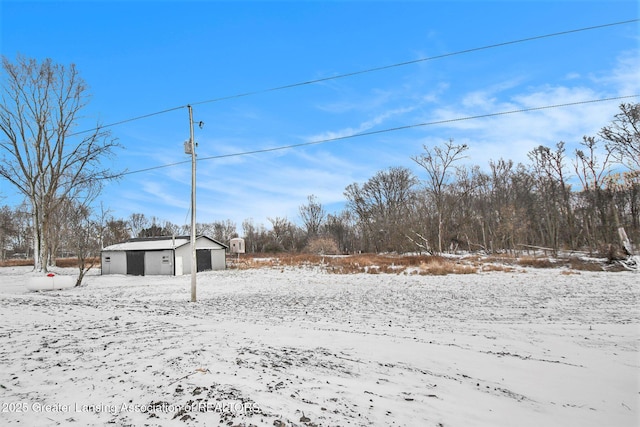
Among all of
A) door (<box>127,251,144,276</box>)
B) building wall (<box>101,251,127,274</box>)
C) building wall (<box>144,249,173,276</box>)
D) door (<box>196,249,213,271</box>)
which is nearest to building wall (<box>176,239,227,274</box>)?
door (<box>196,249,213,271</box>)

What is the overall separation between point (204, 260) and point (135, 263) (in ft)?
20.2

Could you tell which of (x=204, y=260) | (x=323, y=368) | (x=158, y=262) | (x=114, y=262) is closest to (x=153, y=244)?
(x=158, y=262)

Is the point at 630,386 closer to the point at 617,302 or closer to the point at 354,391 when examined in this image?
the point at 354,391

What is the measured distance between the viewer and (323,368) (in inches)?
190

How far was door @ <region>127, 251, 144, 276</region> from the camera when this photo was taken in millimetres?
30391

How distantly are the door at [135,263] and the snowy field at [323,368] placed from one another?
22.3 m

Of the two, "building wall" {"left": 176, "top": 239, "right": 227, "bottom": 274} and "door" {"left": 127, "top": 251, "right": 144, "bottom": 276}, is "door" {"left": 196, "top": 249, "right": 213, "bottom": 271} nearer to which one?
"building wall" {"left": 176, "top": 239, "right": 227, "bottom": 274}

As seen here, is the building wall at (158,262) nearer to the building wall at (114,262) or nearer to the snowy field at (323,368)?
the building wall at (114,262)

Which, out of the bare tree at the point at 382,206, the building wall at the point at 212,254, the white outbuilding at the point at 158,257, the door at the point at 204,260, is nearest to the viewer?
the white outbuilding at the point at 158,257

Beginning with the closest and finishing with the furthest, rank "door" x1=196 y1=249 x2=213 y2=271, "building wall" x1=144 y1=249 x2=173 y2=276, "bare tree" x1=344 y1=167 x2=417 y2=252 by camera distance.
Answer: "building wall" x1=144 y1=249 x2=173 y2=276, "door" x1=196 y1=249 x2=213 y2=271, "bare tree" x1=344 y1=167 x2=417 y2=252

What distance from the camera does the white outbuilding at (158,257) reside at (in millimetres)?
29562

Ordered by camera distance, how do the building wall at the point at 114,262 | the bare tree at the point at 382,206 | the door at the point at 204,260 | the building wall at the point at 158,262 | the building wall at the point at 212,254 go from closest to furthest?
the building wall at the point at 158,262
the building wall at the point at 212,254
the building wall at the point at 114,262
the door at the point at 204,260
the bare tree at the point at 382,206

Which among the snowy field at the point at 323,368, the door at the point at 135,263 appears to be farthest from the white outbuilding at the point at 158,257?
the snowy field at the point at 323,368

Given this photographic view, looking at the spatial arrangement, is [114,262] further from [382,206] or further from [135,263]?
[382,206]
